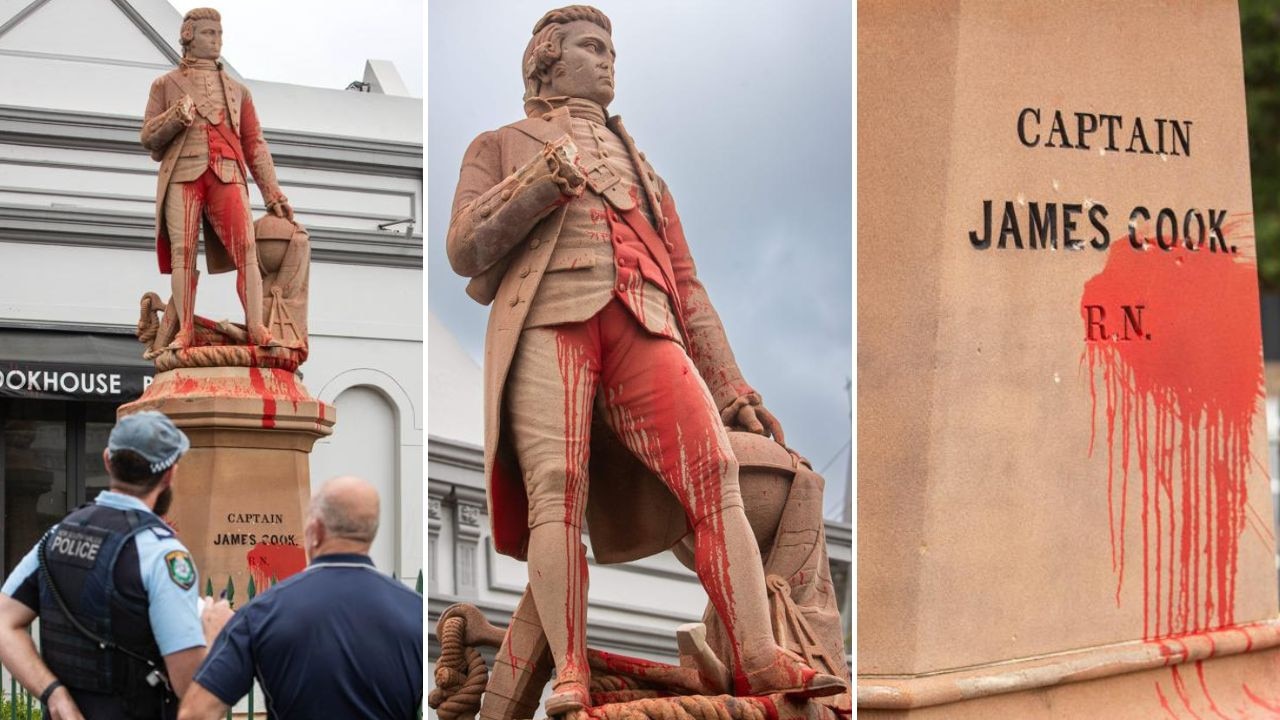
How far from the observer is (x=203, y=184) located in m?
8.87

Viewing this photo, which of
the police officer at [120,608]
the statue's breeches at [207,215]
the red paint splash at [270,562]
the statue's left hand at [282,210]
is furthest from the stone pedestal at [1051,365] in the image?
the statue's left hand at [282,210]

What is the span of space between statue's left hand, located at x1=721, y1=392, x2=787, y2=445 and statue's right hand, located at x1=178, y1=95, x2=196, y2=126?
4.06m

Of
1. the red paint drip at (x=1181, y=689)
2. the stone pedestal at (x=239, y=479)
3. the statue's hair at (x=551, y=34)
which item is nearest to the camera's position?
the statue's hair at (x=551, y=34)

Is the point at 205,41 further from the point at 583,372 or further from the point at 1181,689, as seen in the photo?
the point at 1181,689

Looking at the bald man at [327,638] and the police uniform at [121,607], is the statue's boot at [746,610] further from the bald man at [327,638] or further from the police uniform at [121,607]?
the police uniform at [121,607]

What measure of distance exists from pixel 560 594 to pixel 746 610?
0.47 m

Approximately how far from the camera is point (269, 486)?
A: 8.41 meters

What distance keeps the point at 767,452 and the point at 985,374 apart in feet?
3.08

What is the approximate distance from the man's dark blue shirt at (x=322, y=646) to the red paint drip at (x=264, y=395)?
418 centimetres

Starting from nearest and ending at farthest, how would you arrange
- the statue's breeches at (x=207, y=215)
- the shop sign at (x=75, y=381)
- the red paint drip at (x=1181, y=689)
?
1. the red paint drip at (x=1181, y=689)
2. the statue's breeches at (x=207, y=215)
3. the shop sign at (x=75, y=381)

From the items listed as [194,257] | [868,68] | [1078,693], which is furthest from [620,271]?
[194,257]

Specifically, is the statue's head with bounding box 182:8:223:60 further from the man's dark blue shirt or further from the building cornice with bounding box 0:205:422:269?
the building cornice with bounding box 0:205:422:269

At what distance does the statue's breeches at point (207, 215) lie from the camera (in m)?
8.85

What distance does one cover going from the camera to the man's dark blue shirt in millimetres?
4215
